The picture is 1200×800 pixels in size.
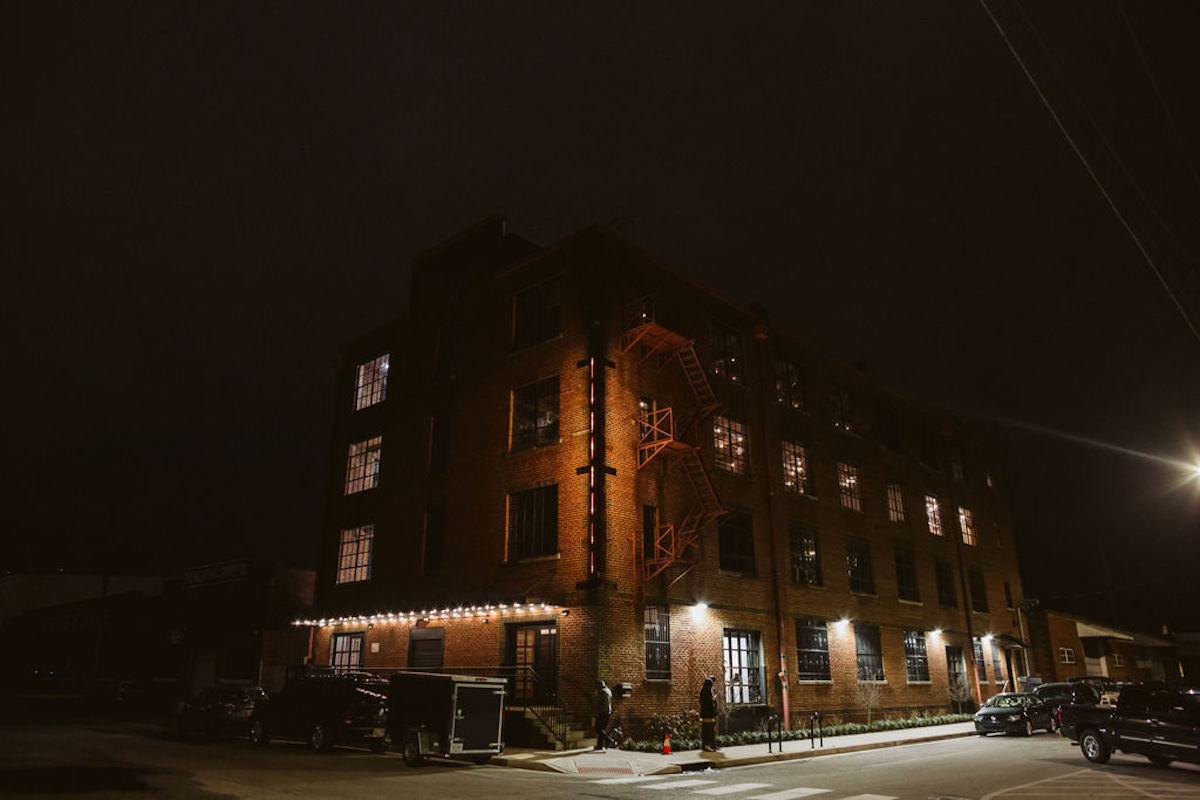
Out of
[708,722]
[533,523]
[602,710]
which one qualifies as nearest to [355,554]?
[533,523]

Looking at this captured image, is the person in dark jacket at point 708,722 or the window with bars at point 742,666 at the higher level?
the window with bars at point 742,666

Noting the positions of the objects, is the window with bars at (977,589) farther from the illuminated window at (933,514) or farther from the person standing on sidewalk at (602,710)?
the person standing on sidewalk at (602,710)

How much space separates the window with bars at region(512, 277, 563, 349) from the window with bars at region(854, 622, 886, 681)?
16345mm

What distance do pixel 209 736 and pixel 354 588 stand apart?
7.94 meters

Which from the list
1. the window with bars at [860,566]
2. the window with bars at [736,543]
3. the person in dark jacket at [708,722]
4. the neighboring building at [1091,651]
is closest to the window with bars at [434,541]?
the window with bars at [736,543]

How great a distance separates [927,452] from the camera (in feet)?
125

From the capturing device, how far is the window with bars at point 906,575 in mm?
32656

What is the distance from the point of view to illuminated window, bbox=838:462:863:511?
31266 mm

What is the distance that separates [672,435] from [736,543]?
17.7 ft

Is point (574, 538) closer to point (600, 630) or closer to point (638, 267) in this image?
point (600, 630)

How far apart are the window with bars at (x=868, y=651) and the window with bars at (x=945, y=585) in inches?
261

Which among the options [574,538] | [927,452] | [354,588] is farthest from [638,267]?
[927,452]

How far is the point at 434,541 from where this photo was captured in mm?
26594

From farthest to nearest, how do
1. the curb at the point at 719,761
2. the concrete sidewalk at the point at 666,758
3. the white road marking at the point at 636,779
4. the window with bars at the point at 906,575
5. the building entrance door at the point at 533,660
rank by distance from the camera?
the window with bars at the point at 906,575 → the building entrance door at the point at 533,660 → the curb at the point at 719,761 → the concrete sidewalk at the point at 666,758 → the white road marking at the point at 636,779
